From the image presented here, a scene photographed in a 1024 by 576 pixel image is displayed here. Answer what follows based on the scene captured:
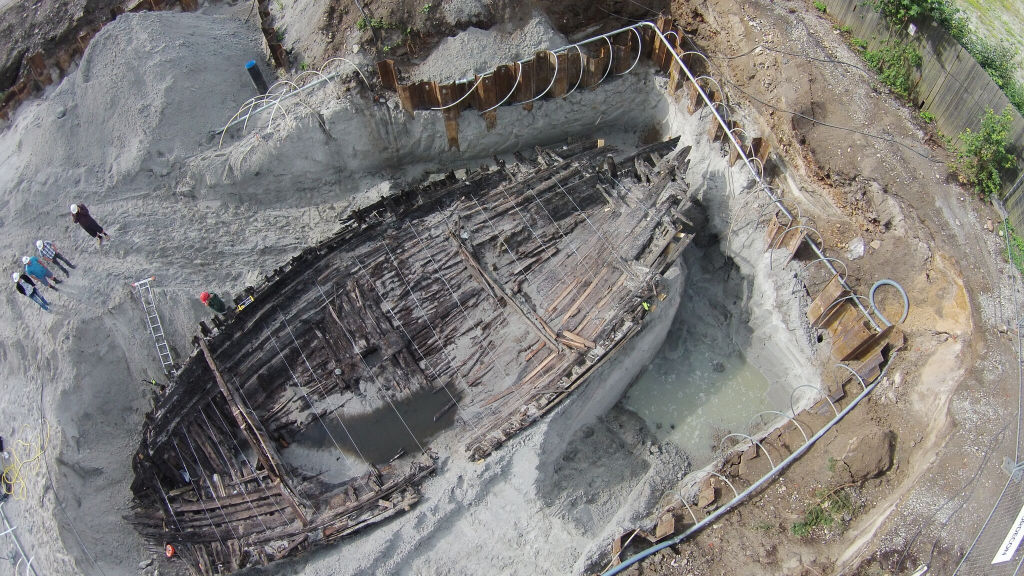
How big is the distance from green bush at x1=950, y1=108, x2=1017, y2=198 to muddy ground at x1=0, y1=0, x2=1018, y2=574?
271 mm

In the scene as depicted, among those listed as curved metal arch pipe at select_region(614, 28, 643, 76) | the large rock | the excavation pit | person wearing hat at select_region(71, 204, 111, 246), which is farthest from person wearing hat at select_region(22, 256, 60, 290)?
the large rock

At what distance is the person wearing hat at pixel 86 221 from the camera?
32.9 feet

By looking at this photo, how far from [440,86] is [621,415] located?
7.07 metres

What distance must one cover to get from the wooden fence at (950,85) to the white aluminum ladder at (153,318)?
14.9 m

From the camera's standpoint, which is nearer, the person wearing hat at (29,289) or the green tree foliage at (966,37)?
the person wearing hat at (29,289)

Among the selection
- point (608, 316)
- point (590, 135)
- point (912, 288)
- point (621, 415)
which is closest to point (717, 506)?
point (621, 415)

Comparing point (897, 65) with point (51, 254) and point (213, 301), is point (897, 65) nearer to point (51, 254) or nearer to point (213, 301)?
point (213, 301)

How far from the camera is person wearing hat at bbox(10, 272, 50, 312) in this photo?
9.88 metres

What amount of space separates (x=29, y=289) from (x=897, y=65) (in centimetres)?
1665

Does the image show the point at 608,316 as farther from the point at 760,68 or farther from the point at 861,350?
the point at 760,68

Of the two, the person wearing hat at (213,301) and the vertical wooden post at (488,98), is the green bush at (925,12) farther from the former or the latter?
the person wearing hat at (213,301)

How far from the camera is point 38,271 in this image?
10.0m

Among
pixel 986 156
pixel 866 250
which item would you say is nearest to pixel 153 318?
pixel 866 250

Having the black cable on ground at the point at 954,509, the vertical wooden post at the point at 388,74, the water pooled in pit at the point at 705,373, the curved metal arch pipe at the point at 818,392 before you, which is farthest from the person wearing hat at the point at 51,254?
the black cable on ground at the point at 954,509
